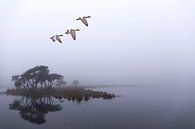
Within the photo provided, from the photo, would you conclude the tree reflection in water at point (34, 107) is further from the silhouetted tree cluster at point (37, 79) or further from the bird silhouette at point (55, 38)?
the bird silhouette at point (55, 38)

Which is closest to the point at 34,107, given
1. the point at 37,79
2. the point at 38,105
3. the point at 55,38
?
the point at 38,105

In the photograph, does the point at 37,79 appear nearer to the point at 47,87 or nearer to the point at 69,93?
the point at 47,87

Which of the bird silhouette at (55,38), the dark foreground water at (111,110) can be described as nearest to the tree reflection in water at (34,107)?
the dark foreground water at (111,110)

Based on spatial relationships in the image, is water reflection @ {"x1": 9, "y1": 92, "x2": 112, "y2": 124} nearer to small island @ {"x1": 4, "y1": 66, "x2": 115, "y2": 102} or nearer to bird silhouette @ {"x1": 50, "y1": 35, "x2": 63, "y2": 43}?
small island @ {"x1": 4, "y1": 66, "x2": 115, "y2": 102}

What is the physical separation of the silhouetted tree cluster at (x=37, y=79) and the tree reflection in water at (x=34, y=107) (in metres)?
0.06

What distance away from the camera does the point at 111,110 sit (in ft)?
5.37

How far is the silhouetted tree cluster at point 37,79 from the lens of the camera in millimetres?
1577

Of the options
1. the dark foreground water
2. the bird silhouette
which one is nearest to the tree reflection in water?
the dark foreground water

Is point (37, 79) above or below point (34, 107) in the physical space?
above

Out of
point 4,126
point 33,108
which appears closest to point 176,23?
point 33,108

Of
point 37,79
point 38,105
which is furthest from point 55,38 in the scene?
point 38,105

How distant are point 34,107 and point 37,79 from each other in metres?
0.13

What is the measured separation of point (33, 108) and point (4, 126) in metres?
0.21

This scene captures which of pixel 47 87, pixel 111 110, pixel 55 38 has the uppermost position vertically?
pixel 55 38
